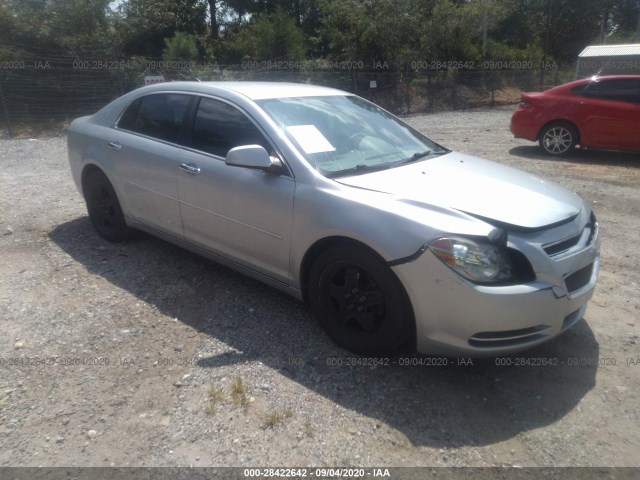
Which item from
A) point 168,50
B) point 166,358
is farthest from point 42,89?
point 166,358

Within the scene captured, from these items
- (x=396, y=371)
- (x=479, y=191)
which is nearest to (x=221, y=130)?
(x=479, y=191)

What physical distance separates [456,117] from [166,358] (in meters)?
17.0

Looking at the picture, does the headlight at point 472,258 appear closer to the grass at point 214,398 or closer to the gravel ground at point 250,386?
Result: the gravel ground at point 250,386

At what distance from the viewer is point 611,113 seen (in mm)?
9258

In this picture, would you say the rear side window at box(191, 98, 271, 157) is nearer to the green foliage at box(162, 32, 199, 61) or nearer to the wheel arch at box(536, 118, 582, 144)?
the wheel arch at box(536, 118, 582, 144)

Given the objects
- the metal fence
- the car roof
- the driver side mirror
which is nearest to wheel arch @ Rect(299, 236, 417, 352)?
the driver side mirror

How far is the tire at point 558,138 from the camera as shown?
9.77m

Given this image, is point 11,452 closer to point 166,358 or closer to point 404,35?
point 166,358

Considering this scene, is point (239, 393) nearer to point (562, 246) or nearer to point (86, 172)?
point (562, 246)

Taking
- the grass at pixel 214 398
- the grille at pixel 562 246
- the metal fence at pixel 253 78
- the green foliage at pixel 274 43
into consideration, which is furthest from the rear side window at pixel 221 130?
the green foliage at pixel 274 43

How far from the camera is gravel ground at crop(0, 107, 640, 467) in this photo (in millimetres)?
2668

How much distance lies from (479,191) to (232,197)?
5.45ft

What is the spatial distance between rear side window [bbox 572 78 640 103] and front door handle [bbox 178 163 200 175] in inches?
317

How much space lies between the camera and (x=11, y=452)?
2.66 m
